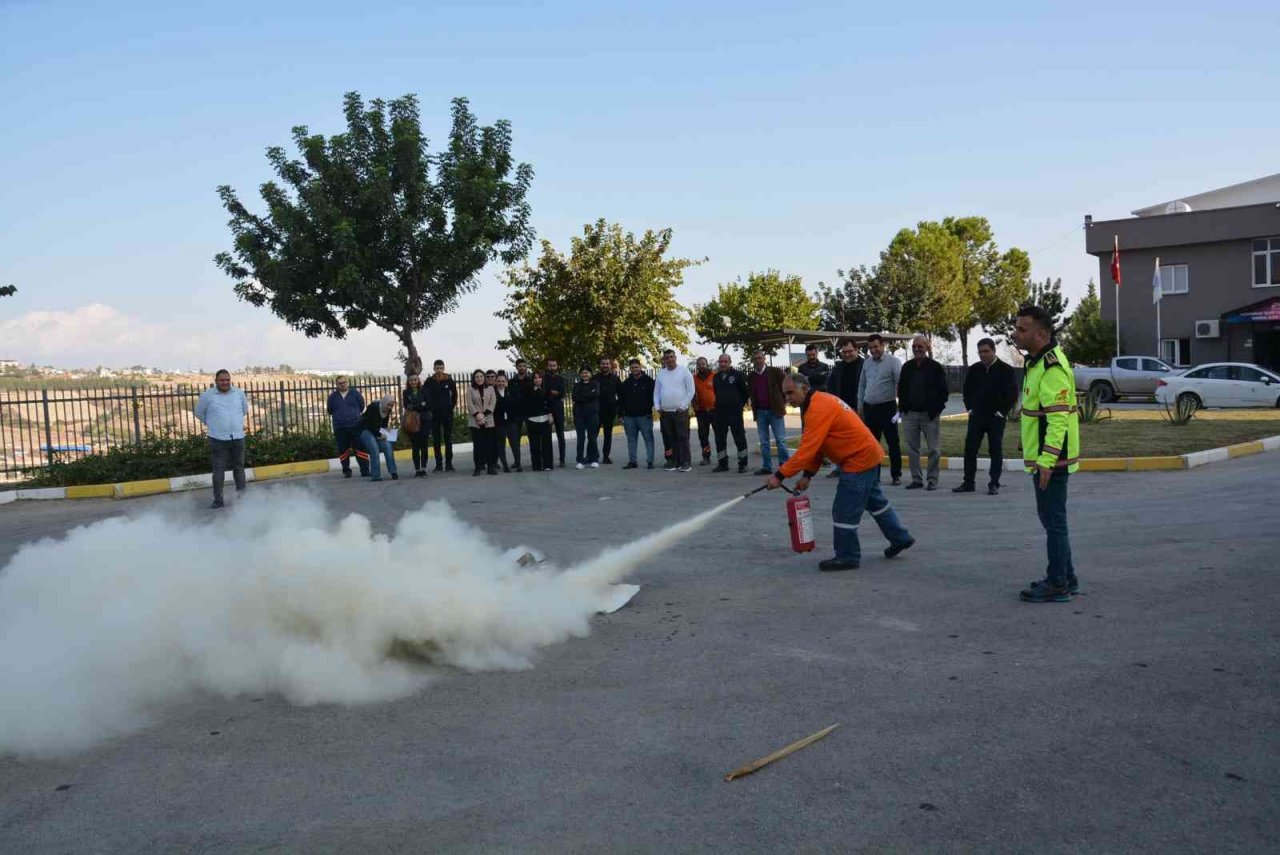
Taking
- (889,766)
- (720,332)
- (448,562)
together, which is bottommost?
(889,766)

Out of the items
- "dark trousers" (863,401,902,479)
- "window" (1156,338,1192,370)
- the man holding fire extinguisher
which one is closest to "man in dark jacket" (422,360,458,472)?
"dark trousers" (863,401,902,479)

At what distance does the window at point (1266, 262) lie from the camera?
38812mm

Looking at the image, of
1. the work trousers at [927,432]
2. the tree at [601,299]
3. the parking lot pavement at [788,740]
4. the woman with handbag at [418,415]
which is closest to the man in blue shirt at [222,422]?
the woman with handbag at [418,415]

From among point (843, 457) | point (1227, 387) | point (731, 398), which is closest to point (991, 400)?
point (731, 398)

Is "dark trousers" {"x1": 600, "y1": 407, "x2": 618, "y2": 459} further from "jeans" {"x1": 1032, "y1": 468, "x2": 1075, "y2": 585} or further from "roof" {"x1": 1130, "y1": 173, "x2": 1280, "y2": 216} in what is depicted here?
"roof" {"x1": 1130, "y1": 173, "x2": 1280, "y2": 216}

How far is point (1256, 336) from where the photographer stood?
125 feet

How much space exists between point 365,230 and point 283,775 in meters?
22.5

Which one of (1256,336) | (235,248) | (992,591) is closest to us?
(992,591)

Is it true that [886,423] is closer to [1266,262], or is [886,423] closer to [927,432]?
[927,432]

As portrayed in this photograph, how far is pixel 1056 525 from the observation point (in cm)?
646

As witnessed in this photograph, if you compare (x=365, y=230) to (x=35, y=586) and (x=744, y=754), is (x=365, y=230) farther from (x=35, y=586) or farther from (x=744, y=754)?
(x=744, y=754)

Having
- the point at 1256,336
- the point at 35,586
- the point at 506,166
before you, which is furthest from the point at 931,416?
the point at 1256,336

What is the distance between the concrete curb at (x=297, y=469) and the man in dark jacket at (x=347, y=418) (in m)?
1.72

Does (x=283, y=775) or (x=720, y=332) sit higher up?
(x=720, y=332)
